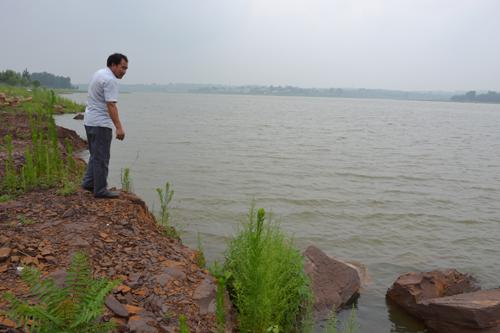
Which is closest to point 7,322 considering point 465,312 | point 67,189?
point 67,189

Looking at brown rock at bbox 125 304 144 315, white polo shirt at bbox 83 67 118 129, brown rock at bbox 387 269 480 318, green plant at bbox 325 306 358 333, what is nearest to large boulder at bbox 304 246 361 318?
green plant at bbox 325 306 358 333

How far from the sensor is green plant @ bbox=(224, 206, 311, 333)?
14.2 ft

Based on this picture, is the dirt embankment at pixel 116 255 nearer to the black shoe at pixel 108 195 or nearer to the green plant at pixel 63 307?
the black shoe at pixel 108 195

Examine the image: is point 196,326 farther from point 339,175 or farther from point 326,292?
point 339,175

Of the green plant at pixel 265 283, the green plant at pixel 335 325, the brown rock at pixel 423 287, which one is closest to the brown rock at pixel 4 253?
the green plant at pixel 265 283

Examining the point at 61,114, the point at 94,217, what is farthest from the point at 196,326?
the point at 61,114

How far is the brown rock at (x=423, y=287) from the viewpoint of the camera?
6.38 m

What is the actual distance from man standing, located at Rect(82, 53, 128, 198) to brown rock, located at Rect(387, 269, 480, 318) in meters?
5.12

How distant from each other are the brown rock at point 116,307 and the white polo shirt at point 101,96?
3.13 meters

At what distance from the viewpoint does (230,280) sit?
18.1 feet

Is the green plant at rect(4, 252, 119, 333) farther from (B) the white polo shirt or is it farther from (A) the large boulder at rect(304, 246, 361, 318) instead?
(A) the large boulder at rect(304, 246, 361, 318)

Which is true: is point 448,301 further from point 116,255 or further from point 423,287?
point 116,255

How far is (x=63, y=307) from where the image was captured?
329cm

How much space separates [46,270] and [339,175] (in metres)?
13.2
